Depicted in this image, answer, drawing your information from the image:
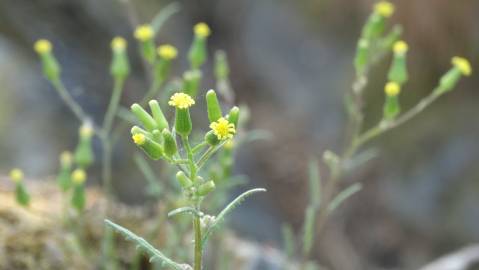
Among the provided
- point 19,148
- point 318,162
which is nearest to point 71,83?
point 19,148

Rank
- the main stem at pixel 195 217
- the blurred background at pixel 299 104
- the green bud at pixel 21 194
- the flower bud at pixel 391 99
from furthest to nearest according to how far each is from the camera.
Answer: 1. the blurred background at pixel 299 104
2. the green bud at pixel 21 194
3. the flower bud at pixel 391 99
4. the main stem at pixel 195 217

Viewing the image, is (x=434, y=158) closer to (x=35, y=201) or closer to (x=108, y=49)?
(x=108, y=49)

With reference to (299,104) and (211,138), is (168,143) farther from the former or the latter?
(299,104)

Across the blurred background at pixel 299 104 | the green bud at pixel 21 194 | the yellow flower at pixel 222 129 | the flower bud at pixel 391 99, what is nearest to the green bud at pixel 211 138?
the yellow flower at pixel 222 129

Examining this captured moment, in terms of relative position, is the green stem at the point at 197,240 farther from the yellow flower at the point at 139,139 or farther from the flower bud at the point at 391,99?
the flower bud at the point at 391,99

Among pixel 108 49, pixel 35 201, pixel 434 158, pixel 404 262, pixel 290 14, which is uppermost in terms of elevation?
pixel 290 14

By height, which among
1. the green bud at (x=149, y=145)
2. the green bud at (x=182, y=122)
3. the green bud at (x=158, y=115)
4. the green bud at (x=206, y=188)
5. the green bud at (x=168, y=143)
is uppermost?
the green bud at (x=158, y=115)

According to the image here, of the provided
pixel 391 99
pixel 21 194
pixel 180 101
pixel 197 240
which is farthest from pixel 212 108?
pixel 21 194

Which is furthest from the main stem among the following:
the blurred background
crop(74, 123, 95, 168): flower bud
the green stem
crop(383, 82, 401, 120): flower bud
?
the blurred background
